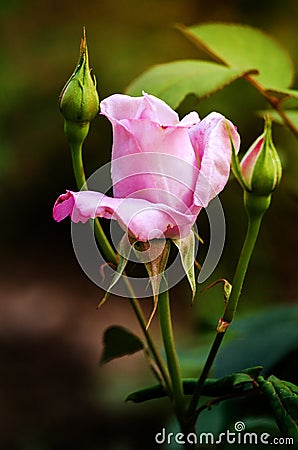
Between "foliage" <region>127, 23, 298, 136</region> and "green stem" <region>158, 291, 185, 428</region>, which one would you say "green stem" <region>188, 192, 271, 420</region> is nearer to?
"green stem" <region>158, 291, 185, 428</region>

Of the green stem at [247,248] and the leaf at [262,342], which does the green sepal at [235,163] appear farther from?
the leaf at [262,342]

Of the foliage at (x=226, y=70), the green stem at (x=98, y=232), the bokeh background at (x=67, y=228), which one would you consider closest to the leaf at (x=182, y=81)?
the foliage at (x=226, y=70)

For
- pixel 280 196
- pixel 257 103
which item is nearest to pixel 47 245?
pixel 257 103

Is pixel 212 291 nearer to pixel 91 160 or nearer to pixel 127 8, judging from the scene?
pixel 91 160

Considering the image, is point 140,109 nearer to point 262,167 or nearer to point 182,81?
point 262,167

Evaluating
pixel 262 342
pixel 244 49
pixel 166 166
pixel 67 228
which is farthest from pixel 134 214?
pixel 67 228
